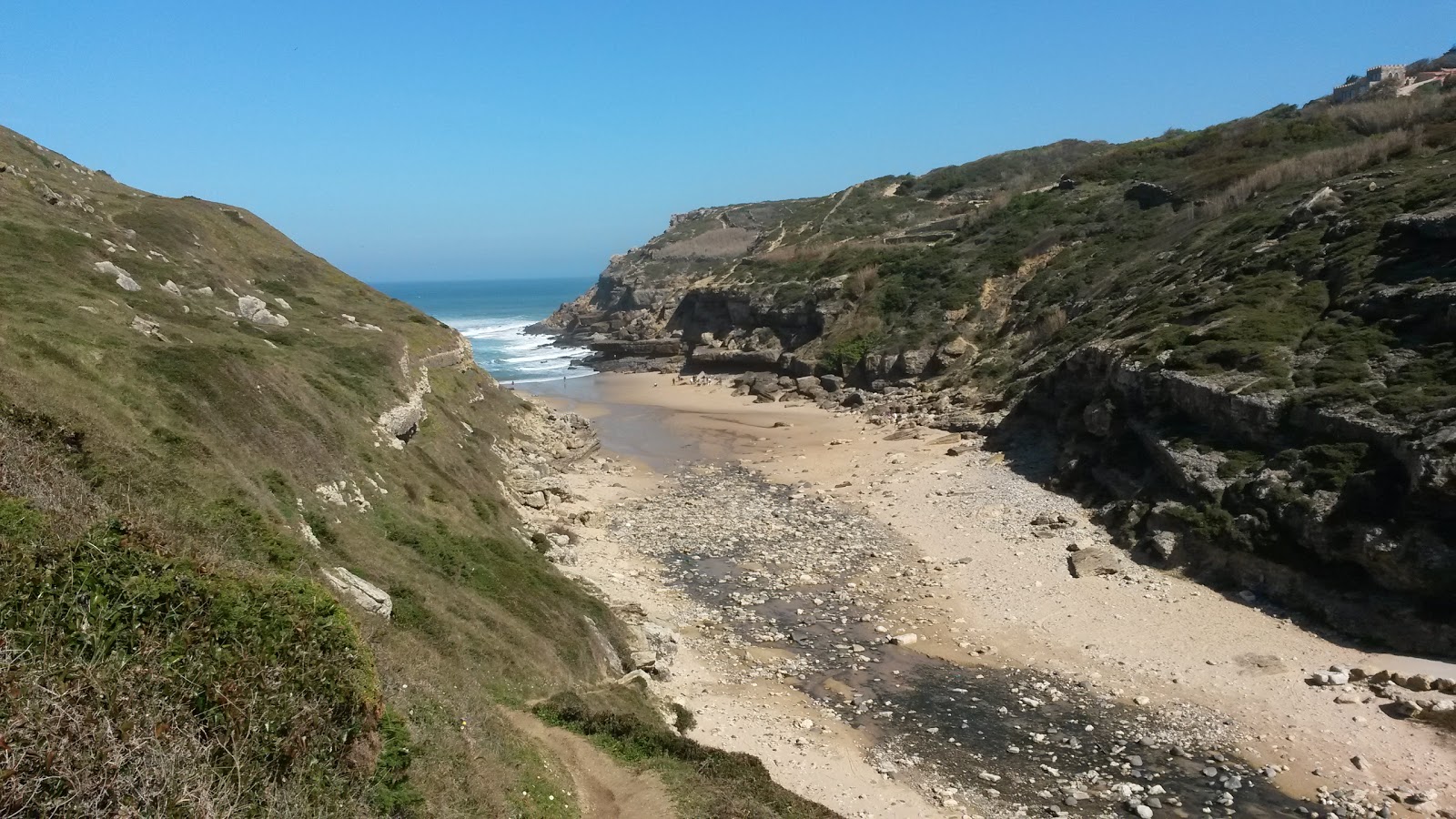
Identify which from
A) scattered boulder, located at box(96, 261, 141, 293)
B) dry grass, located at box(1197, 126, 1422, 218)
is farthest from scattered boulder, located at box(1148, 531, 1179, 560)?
dry grass, located at box(1197, 126, 1422, 218)

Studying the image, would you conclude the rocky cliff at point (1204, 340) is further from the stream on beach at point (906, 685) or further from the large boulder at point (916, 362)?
the stream on beach at point (906, 685)

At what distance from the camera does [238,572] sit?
8.63 meters

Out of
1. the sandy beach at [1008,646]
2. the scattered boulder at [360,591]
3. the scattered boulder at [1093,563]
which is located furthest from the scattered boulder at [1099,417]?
the scattered boulder at [360,591]

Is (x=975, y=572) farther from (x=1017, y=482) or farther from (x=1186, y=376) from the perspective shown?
(x=1186, y=376)

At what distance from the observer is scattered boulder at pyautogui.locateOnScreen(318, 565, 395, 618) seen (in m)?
12.2

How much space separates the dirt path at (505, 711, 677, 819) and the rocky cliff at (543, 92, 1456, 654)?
18685 millimetres

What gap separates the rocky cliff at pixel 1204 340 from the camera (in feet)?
71.3

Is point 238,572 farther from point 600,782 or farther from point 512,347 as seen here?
point 512,347

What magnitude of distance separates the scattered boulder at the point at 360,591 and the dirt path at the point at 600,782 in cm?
258

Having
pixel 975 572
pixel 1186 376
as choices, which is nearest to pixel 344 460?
pixel 975 572

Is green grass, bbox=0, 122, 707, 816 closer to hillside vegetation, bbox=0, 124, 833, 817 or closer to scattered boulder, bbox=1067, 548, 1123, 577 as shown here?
hillside vegetation, bbox=0, 124, 833, 817

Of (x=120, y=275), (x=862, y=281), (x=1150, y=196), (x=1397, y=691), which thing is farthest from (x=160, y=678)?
(x=1150, y=196)

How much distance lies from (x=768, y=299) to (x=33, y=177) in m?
50.5

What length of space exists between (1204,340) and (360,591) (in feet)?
101
